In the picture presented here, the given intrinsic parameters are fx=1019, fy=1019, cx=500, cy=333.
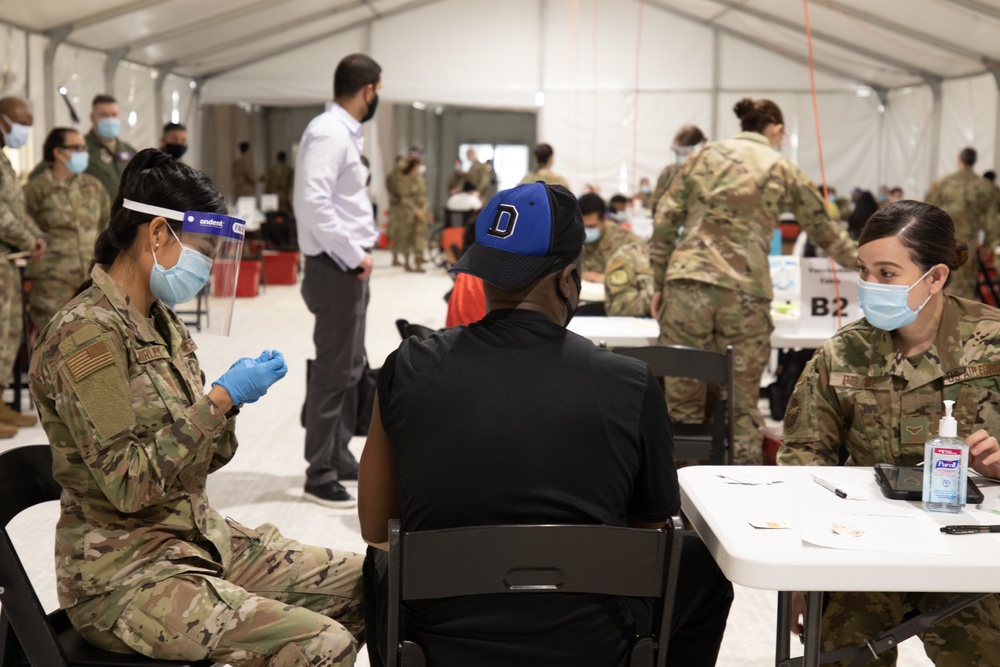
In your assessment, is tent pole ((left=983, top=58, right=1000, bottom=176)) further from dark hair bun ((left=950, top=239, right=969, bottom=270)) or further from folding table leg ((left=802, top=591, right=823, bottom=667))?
folding table leg ((left=802, top=591, right=823, bottom=667))

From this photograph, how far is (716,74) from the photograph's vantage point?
16.9m

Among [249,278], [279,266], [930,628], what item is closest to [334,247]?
[930,628]

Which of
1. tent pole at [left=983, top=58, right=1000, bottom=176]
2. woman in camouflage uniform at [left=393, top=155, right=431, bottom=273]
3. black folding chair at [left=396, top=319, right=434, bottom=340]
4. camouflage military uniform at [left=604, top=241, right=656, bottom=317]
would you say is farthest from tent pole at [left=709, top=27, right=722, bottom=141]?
black folding chair at [left=396, top=319, right=434, bottom=340]

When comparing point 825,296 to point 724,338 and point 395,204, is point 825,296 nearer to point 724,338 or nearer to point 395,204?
point 724,338

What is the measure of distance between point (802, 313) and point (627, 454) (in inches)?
128

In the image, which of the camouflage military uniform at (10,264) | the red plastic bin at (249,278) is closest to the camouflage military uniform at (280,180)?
the red plastic bin at (249,278)

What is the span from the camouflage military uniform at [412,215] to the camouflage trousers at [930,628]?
12.1 meters

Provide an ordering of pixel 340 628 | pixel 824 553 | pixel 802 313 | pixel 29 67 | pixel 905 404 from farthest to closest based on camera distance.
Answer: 1. pixel 29 67
2. pixel 802 313
3. pixel 905 404
4. pixel 340 628
5. pixel 824 553

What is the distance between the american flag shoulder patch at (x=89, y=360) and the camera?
1782 millimetres

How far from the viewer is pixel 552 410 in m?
1.61

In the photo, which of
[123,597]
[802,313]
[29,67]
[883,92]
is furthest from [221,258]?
[883,92]

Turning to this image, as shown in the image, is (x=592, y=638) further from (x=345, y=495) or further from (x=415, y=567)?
(x=345, y=495)

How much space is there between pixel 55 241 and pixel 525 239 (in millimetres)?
4957

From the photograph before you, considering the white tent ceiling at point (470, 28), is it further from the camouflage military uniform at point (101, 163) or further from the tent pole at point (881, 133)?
the camouflage military uniform at point (101, 163)
